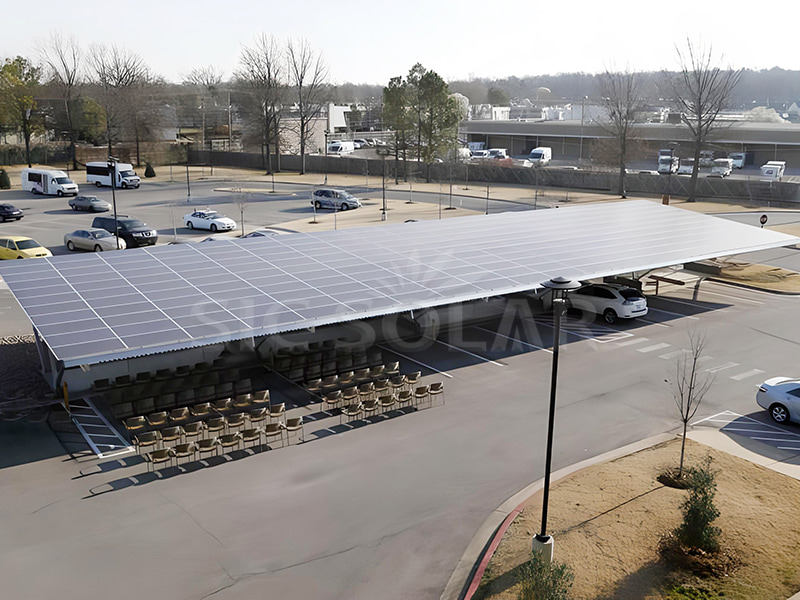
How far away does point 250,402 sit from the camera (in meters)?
19.1

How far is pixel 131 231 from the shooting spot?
41750 millimetres

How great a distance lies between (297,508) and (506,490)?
4331 millimetres

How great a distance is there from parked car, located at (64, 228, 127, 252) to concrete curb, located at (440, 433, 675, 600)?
99.8ft

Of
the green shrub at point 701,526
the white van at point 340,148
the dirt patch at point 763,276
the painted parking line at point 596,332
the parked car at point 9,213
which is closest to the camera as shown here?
the green shrub at point 701,526

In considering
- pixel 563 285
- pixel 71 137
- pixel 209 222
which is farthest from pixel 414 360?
pixel 71 137

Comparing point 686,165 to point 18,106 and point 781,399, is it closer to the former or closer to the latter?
point 781,399

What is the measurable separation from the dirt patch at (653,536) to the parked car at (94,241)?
31.5 meters

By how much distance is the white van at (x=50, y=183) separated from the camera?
61156mm

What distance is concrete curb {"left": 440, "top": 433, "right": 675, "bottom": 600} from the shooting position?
12.0 meters

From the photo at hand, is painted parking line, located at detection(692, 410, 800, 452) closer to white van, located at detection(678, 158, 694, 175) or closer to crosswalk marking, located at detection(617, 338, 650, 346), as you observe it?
crosswalk marking, located at detection(617, 338, 650, 346)

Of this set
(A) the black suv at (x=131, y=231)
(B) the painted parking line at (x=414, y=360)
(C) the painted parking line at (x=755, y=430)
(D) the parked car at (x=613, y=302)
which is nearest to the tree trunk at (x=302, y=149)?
(A) the black suv at (x=131, y=231)

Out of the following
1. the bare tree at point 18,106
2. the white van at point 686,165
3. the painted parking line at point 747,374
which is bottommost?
the painted parking line at point 747,374

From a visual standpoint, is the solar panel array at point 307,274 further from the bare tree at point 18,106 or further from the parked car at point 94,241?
the bare tree at point 18,106

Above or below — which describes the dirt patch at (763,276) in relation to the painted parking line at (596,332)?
above
